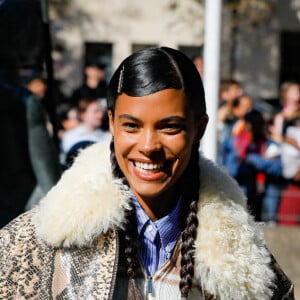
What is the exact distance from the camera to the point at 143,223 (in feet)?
8.84

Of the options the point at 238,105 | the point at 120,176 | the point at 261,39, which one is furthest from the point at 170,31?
the point at 120,176

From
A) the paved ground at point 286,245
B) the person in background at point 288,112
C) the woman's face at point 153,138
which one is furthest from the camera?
the person in background at point 288,112

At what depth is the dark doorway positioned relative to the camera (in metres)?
19.0

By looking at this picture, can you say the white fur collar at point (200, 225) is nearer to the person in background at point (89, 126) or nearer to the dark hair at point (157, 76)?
the dark hair at point (157, 76)

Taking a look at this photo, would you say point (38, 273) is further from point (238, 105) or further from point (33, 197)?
point (238, 105)

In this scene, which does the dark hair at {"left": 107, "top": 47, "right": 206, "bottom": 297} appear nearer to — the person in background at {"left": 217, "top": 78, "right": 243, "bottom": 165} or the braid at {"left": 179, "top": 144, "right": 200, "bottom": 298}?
the braid at {"left": 179, "top": 144, "right": 200, "bottom": 298}

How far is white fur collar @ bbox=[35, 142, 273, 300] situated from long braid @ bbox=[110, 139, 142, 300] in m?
0.03

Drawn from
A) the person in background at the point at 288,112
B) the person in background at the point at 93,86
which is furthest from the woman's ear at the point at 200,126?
the person in background at the point at 93,86

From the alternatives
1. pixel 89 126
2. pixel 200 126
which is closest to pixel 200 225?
pixel 200 126

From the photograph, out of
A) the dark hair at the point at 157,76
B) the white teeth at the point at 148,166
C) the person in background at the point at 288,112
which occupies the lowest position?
the person in background at the point at 288,112

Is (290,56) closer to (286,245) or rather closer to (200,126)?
(286,245)

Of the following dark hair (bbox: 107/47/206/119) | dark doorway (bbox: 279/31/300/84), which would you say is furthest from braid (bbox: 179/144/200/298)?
dark doorway (bbox: 279/31/300/84)

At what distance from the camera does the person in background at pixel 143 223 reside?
8.33 feet

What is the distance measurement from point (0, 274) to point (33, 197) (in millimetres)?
1858
